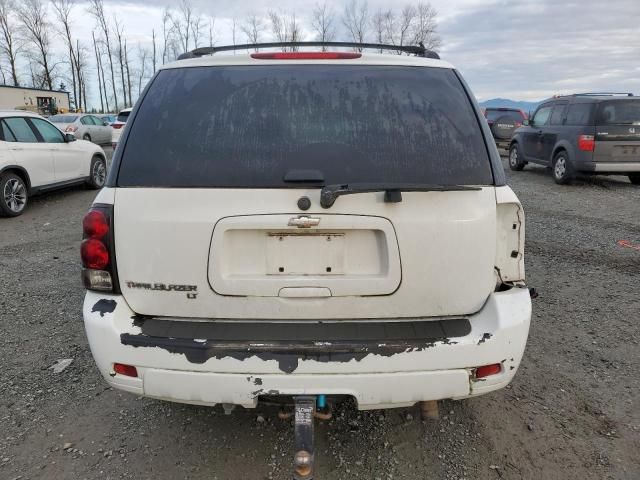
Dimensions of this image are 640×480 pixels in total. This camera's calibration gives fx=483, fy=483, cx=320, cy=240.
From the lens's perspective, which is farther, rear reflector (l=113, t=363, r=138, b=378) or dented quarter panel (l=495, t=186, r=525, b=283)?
dented quarter panel (l=495, t=186, r=525, b=283)

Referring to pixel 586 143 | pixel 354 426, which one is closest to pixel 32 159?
pixel 354 426

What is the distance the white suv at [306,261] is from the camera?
198cm

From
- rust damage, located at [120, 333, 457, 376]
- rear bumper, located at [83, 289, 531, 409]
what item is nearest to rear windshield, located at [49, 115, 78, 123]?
rear bumper, located at [83, 289, 531, 409]

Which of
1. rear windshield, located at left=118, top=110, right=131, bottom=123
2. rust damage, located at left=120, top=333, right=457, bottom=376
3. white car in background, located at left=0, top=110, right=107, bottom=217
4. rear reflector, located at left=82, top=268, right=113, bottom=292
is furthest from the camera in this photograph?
rear windshield, located at left=118, top=110, right=131, bottom=123

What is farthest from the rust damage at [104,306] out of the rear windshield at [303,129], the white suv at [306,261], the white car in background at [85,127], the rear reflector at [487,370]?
the white car in background at [85,127]

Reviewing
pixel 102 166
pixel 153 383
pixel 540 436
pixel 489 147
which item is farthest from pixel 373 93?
pixel 102 166

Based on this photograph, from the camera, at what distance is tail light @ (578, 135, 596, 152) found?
994cm

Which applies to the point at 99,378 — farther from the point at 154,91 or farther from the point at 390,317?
the point at 390,317

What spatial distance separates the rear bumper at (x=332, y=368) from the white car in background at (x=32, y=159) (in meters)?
7.42

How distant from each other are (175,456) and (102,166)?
32.1ft

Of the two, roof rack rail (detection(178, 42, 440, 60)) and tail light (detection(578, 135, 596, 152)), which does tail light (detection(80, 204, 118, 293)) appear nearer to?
roof rack rail (detection(178, 42, 440, 60))

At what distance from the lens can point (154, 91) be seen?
2395mm

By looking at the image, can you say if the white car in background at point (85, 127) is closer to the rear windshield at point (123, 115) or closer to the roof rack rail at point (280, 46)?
the rear windshield at point (123, 115)

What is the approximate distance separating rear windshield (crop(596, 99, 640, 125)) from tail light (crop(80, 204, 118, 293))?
10507 mm
